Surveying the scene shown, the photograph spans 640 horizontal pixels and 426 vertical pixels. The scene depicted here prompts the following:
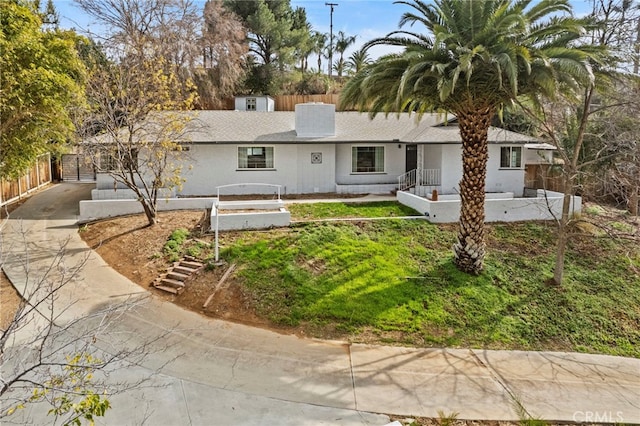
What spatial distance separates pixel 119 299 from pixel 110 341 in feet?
7.69

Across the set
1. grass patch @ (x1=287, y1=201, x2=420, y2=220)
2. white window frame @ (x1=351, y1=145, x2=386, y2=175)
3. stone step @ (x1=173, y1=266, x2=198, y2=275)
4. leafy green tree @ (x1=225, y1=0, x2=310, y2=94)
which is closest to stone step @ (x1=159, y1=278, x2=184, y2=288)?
stone step @ (x1=173, y1=266, x2=198, y2=275)

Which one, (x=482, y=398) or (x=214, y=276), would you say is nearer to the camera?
(x=482, y=398)

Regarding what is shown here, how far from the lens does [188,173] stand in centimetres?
2034

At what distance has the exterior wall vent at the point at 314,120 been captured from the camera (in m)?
21.3

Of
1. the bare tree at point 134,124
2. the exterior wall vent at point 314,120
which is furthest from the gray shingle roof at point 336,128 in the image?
the bare tree at point 134,124

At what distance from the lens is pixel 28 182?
2331 centimetres

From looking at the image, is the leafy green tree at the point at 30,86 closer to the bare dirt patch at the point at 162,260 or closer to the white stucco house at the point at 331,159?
the bare dirt patch at the point at 162,260

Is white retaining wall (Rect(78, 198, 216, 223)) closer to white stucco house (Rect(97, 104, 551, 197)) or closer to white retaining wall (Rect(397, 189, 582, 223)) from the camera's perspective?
white stucco house (Rect(97, 104, 551, 197))

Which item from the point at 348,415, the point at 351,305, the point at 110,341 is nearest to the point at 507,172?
the point at 351,305

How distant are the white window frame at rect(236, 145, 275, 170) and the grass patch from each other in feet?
13.6

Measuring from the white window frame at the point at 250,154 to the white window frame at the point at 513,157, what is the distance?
11.1 m

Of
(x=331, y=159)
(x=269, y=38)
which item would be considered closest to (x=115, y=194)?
(x=331, y=159)

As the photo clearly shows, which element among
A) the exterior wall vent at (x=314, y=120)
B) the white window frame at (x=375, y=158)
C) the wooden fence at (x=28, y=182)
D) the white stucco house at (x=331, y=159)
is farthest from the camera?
the white window frame at (x=375, y=158)

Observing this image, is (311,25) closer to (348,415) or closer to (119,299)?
(119,299)
